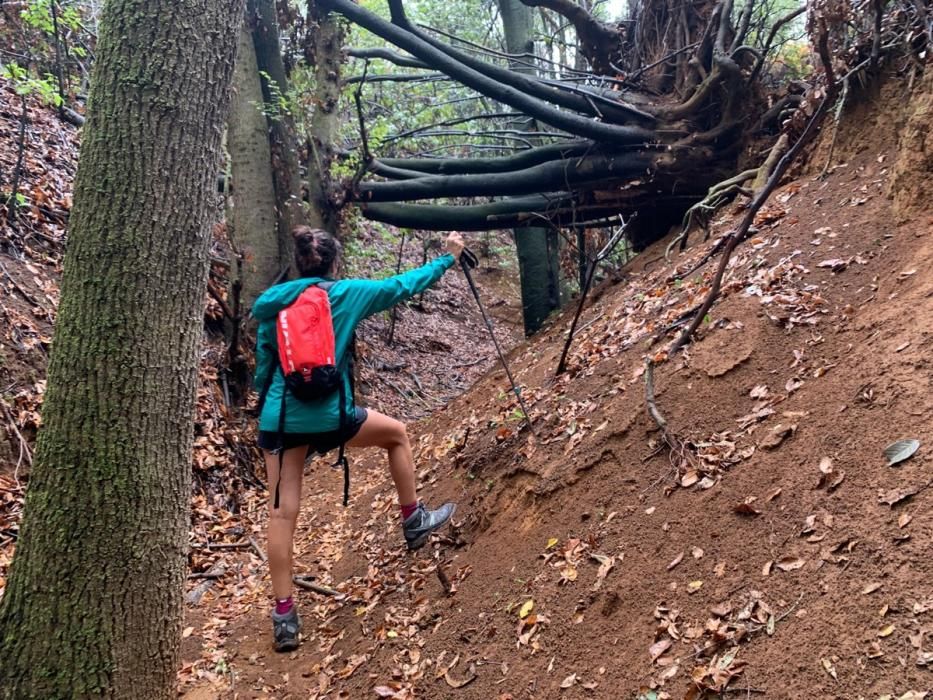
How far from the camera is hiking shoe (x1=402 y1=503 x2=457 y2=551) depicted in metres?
4.49

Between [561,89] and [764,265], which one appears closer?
[764,265]

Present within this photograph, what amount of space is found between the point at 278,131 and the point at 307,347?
544cm


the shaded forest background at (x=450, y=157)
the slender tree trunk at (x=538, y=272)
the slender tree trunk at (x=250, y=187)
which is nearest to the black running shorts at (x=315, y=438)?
the shaded forest background at (x=450, y=157)

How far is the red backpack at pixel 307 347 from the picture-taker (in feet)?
12.8

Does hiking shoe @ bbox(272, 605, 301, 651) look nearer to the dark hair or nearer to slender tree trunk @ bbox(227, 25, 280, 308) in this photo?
the dark hair

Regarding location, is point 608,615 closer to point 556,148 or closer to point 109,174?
point 109,174

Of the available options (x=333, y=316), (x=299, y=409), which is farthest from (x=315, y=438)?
(x=333, y=316)

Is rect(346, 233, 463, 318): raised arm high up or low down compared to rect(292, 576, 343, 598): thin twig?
up

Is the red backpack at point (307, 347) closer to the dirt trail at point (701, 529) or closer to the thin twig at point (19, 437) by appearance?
the dirt trail at point (701, 529)

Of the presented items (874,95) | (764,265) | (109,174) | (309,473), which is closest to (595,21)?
(874,95)

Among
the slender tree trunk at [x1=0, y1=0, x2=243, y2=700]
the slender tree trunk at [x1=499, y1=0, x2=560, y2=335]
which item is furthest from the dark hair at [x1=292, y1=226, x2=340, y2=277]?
the slender tree trunk at [x1=499, y1=0, x2=560, y2=335]

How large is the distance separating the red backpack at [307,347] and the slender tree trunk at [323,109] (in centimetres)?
460

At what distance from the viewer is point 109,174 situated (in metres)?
2.62

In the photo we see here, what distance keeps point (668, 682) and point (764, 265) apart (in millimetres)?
3007
